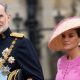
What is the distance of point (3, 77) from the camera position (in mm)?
7109

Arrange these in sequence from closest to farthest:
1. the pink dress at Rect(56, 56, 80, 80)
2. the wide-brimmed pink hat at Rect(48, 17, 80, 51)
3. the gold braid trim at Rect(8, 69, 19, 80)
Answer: the pink dress at Rect(56, 56, 80, 80) → the wide-brimmed pink hat at Rect(48, 17, 80, 51) → the gold braid trim at Rect(8, 69, 19, 80)

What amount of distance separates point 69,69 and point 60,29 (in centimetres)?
37

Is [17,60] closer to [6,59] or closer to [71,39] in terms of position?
[6,59]

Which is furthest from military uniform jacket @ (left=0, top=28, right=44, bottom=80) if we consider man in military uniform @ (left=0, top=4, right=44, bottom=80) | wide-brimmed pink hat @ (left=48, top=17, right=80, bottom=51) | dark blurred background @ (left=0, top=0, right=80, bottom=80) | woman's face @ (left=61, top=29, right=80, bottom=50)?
dark blurred background @ (left=0, top=0, right=80, bottom=80)

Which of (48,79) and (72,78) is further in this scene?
(48,79)

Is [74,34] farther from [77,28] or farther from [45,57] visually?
[45,57]

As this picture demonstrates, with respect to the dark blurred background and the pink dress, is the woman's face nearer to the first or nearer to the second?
the pink dress

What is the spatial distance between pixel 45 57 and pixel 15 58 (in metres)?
8.29

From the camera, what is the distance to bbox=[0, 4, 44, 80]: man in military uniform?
280 inches

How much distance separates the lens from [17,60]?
714 cm

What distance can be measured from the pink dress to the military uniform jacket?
32 cm

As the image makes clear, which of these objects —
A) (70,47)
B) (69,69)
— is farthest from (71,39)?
(69,69)

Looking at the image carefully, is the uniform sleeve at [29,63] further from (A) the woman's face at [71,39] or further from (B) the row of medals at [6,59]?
(A) the woman's face at [71,39]

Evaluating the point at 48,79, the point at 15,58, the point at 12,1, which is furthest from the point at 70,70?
the point at 12,1
